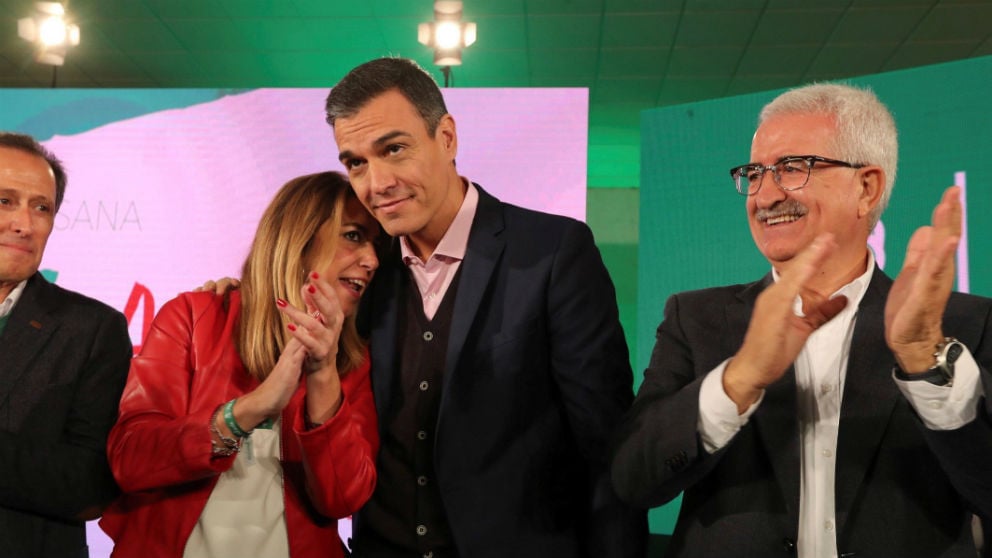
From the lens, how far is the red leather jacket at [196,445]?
1758 mm

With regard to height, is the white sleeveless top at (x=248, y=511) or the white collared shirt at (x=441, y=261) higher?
the white collared shirt at (x=441, y=261)

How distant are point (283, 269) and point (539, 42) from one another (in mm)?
5183

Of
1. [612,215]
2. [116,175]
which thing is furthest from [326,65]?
[612,215]

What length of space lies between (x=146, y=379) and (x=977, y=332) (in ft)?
5.24

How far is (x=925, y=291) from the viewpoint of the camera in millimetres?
1354

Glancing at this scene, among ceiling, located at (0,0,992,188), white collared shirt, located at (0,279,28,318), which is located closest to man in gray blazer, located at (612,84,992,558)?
white collared shirt, located at (0,279,28,318)

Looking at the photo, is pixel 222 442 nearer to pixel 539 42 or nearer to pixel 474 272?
pixel 474 272

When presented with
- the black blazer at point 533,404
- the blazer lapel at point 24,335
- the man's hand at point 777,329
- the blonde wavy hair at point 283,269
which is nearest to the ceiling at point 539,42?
the blonde wavy hair at point 283,269

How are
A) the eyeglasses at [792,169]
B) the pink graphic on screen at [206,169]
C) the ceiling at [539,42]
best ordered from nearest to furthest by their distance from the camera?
the eyeglasses at [792,169]
the pink graphic on screen at [206,169]
the ceiling at [539,42]

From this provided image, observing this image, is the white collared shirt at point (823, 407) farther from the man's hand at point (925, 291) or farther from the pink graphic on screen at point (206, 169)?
the pink graphic on screen at point (206, 169)

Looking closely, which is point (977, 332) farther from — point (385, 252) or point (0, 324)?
point (0, 324)

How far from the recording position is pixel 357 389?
1.95 metres

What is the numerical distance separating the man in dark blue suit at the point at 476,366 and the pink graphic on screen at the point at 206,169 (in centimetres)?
231

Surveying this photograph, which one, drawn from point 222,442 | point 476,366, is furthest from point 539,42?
point 222,442
